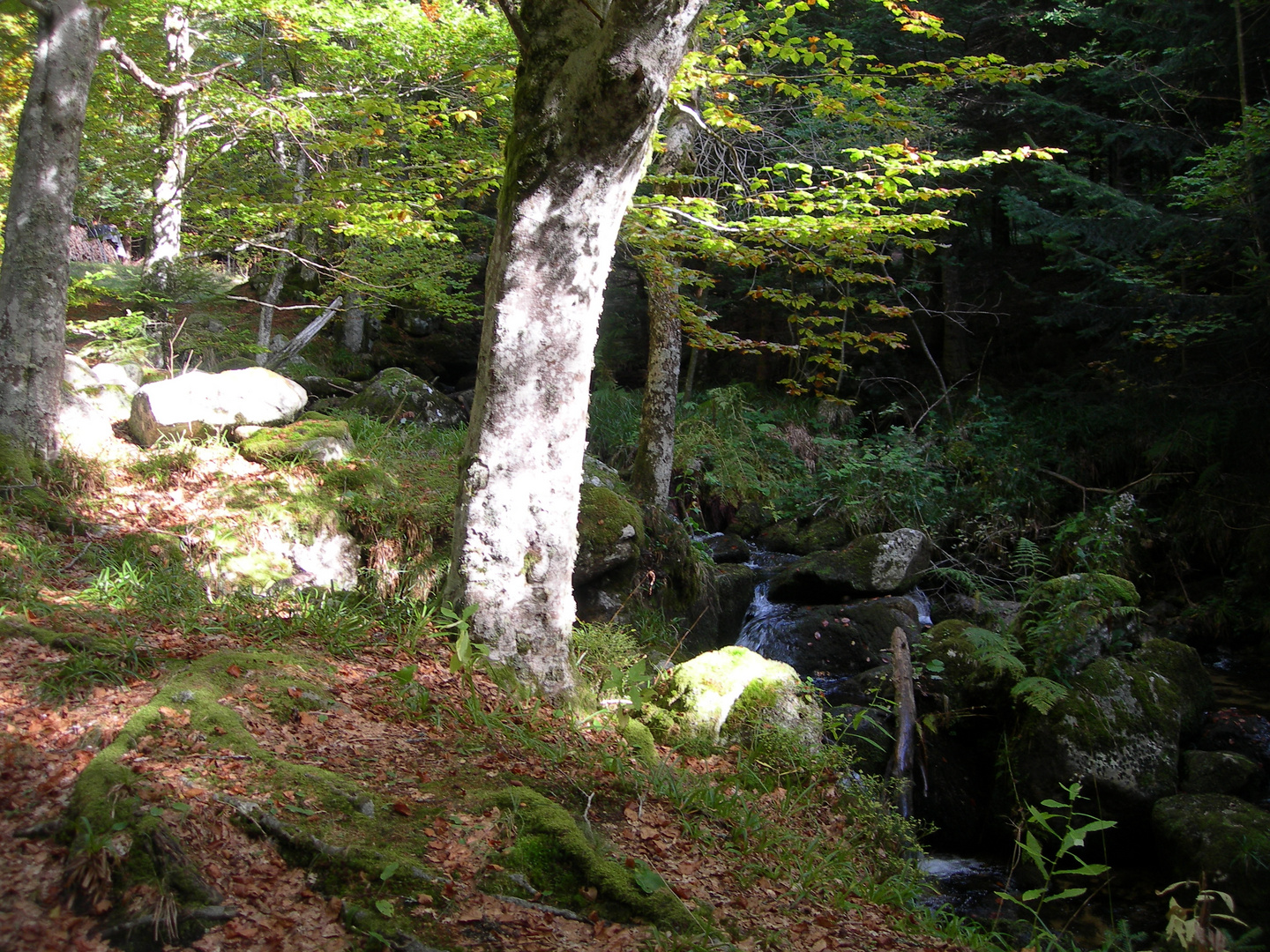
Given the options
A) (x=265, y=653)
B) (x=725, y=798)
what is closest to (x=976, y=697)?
(x=725, y=798)

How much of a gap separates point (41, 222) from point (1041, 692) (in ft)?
27.3

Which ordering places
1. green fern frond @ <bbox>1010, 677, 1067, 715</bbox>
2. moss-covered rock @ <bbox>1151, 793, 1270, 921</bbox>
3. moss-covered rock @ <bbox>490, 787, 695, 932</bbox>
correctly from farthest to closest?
1. green fern frond @ <bbox>1010, 677, 1067, 715</bbox>
2. moss-covered rock @ <bbox>1151, 793, 1270, 921</bbox>
3. moss-covered rock @ <bbox>490, 787, 695, 932</bbox>

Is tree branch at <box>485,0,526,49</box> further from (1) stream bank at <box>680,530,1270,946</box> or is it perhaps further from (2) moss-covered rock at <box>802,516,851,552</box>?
(2) moss-covered rock at <box>802,516,851,552</box>

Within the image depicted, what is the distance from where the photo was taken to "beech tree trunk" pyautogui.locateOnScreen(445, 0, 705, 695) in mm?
3928

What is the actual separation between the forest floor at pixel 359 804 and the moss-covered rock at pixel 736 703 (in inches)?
8.5

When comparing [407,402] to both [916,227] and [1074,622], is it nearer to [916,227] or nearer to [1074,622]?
[916,227]

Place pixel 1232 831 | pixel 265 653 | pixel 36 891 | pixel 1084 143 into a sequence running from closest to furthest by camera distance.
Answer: pixel 36 891, pixel 265 653, pixel 1232 831, pixel 1084 143

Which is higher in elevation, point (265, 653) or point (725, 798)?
point (265, 653)

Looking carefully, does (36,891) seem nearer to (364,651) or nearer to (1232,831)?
(364,651)

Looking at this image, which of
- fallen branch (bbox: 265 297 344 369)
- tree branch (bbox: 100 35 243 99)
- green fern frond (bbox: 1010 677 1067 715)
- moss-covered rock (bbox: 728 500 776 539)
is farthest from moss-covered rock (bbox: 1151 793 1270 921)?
tree branch (bbox: 100 35 243 99)

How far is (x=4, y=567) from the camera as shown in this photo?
4152 mm

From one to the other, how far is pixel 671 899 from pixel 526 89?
4.03m

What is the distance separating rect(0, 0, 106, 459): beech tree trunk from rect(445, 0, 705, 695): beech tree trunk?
3.68 metres

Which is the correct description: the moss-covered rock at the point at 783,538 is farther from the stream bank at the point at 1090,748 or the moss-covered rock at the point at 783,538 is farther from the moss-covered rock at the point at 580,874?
the moss-covered rock at the point at 580,874
